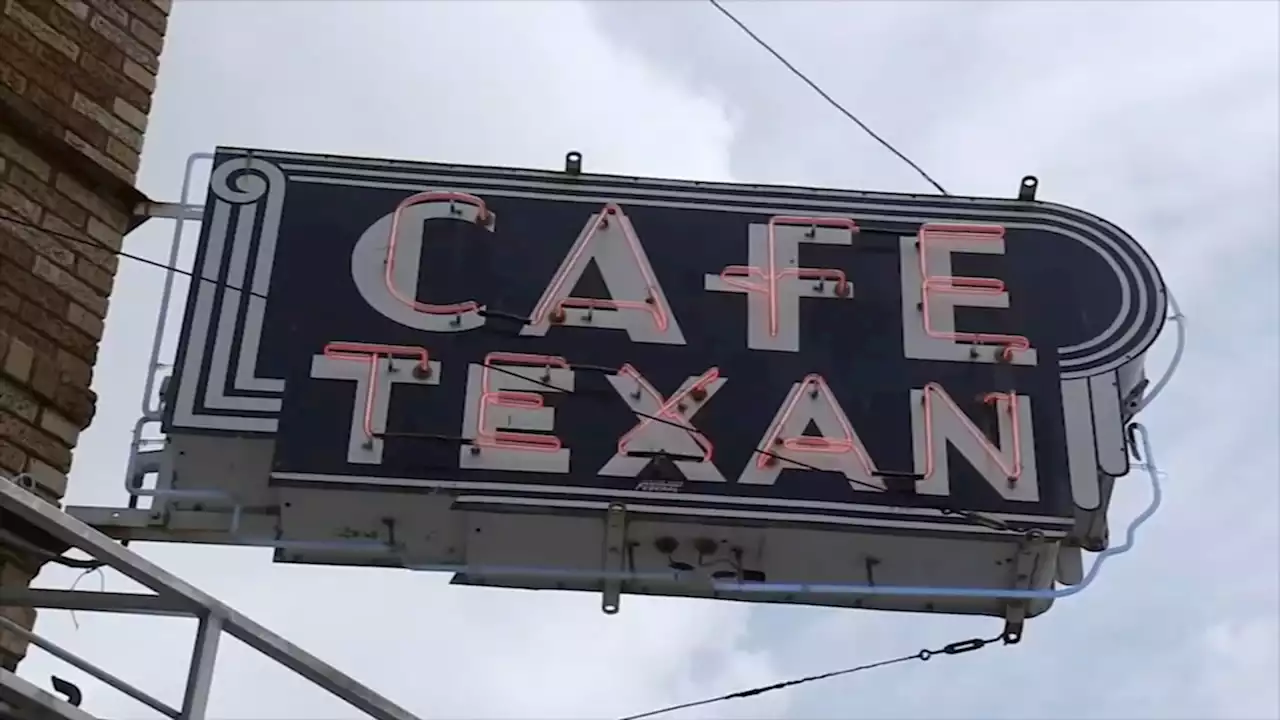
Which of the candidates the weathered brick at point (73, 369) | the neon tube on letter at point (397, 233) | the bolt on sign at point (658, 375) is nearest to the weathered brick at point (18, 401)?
the weathered brick at point (73, 369)

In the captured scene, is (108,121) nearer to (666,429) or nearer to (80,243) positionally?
(80,243)

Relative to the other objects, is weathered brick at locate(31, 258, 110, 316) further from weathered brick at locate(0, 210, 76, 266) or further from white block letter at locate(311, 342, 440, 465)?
white block letter at locate(311, 342, 440, 465)

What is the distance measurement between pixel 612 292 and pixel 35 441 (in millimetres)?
2830

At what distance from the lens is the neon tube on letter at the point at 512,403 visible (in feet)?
26.3

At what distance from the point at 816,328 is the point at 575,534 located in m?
1.64

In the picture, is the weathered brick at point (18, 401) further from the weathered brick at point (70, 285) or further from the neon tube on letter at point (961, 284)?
the neon tube on letter at point (961, 284)

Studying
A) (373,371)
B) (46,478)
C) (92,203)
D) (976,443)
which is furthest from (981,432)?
(92,203)

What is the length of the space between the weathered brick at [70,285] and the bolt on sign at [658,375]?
0.75 metres

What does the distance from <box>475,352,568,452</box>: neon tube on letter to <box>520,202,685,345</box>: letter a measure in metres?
0.18

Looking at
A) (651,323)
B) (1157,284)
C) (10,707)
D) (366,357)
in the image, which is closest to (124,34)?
(366,357)

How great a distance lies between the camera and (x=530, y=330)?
27.7 feet

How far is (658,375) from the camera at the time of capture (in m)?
8.36

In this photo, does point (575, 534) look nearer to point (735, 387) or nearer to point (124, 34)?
point (735, 387)

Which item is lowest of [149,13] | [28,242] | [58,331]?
[58,331]
